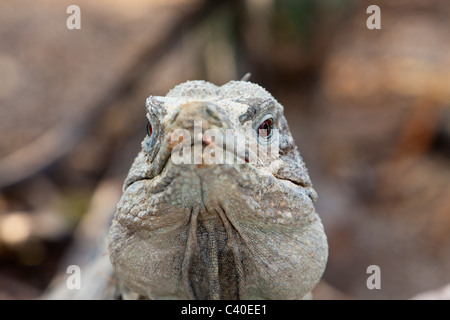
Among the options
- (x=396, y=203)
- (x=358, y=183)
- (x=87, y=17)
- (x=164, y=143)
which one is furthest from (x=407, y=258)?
(x=87, y=17)

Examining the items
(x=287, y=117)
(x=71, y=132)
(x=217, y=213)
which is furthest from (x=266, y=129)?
(x=287, y=117)

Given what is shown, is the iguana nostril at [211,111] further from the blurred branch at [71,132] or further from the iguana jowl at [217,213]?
the blurred branch at [71,132]

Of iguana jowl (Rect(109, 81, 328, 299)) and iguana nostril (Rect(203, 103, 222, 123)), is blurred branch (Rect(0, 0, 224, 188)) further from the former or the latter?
iguana nostril (Rect(203, 103, 222, 123))

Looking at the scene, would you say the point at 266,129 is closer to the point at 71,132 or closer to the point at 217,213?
the point at 217,213

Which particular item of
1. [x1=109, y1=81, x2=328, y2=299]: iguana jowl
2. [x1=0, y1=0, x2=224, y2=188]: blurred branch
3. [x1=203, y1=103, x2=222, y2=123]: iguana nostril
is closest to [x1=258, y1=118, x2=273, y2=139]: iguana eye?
[x1=109, y1=81, x2=328, y2=299]: iguana jowl
